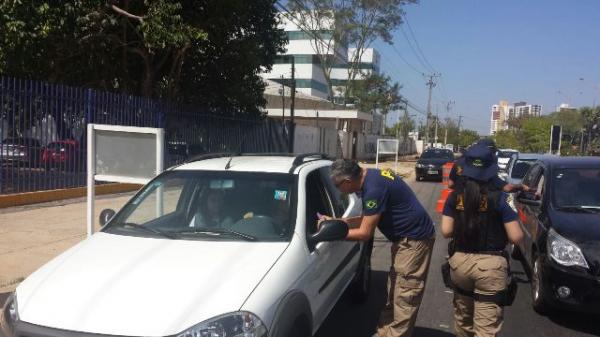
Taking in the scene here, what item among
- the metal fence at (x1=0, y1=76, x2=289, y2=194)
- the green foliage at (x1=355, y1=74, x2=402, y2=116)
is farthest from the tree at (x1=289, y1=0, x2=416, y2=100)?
the metal fence at (x1=0, y1=76, x2=289, y2=194)

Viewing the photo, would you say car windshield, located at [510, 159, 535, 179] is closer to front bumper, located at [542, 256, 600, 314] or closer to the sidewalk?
front bumper, located at [542, 256, 600, 314]

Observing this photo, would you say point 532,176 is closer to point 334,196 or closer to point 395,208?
Result: point 334,196

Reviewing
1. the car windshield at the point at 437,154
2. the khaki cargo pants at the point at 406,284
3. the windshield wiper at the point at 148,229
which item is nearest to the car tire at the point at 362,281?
the khaki cargo pants at the point at 406,284

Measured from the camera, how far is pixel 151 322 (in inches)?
109

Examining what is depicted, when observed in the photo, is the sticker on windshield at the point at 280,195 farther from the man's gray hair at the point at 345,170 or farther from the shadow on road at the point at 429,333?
the shadow on road at the point at 429,333

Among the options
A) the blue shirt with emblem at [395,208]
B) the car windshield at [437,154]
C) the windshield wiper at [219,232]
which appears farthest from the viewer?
the car windshield at [437,154]

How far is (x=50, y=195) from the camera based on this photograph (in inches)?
444

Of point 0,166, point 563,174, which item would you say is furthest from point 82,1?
point 563,174

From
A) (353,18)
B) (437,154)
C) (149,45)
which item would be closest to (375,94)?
(353,18)

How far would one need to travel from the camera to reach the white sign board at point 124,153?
6.00 metres

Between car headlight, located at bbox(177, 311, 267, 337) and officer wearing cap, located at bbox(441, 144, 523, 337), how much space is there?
1562 millimetres

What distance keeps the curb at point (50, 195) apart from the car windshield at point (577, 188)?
367 inches

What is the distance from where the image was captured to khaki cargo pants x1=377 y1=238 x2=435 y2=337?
3.89 m

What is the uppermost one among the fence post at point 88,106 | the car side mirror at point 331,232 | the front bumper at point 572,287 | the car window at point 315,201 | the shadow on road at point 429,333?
the fence post at point 88,106
